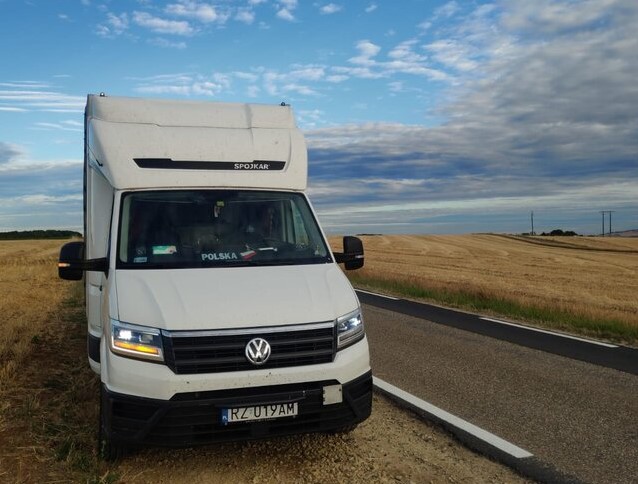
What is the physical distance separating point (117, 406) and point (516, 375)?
4661 mm

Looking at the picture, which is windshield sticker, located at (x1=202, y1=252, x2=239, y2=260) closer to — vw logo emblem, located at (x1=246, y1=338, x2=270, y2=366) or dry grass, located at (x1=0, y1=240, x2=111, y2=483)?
vw logo emblem, located at (x1=246, y1=338, x2=270, y2=366)

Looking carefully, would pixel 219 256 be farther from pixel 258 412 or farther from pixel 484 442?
pixel 484 442

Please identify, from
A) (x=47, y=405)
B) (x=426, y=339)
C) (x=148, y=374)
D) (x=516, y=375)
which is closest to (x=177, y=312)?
(x=148, y=374)

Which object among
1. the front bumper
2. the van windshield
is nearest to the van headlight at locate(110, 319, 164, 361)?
the front bumper

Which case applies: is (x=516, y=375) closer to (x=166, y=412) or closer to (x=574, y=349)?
(x=574, y=349)

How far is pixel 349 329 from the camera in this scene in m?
4.60

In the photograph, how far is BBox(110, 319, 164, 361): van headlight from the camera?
13.7 ft

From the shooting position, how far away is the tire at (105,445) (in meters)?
4.32

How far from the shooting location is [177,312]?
167 inches

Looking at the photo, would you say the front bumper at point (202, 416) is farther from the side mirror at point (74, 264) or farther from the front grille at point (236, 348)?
the side mirror at point (74, 264)

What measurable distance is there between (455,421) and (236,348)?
2.29 meters

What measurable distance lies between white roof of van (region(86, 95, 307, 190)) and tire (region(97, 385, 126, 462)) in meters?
1.97

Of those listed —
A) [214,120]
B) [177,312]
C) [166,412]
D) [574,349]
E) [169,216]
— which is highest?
[214,120]

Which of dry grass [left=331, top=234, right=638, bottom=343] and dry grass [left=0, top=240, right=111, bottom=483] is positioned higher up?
dry grass [left=0, top=240, right=111, bottom=483]
